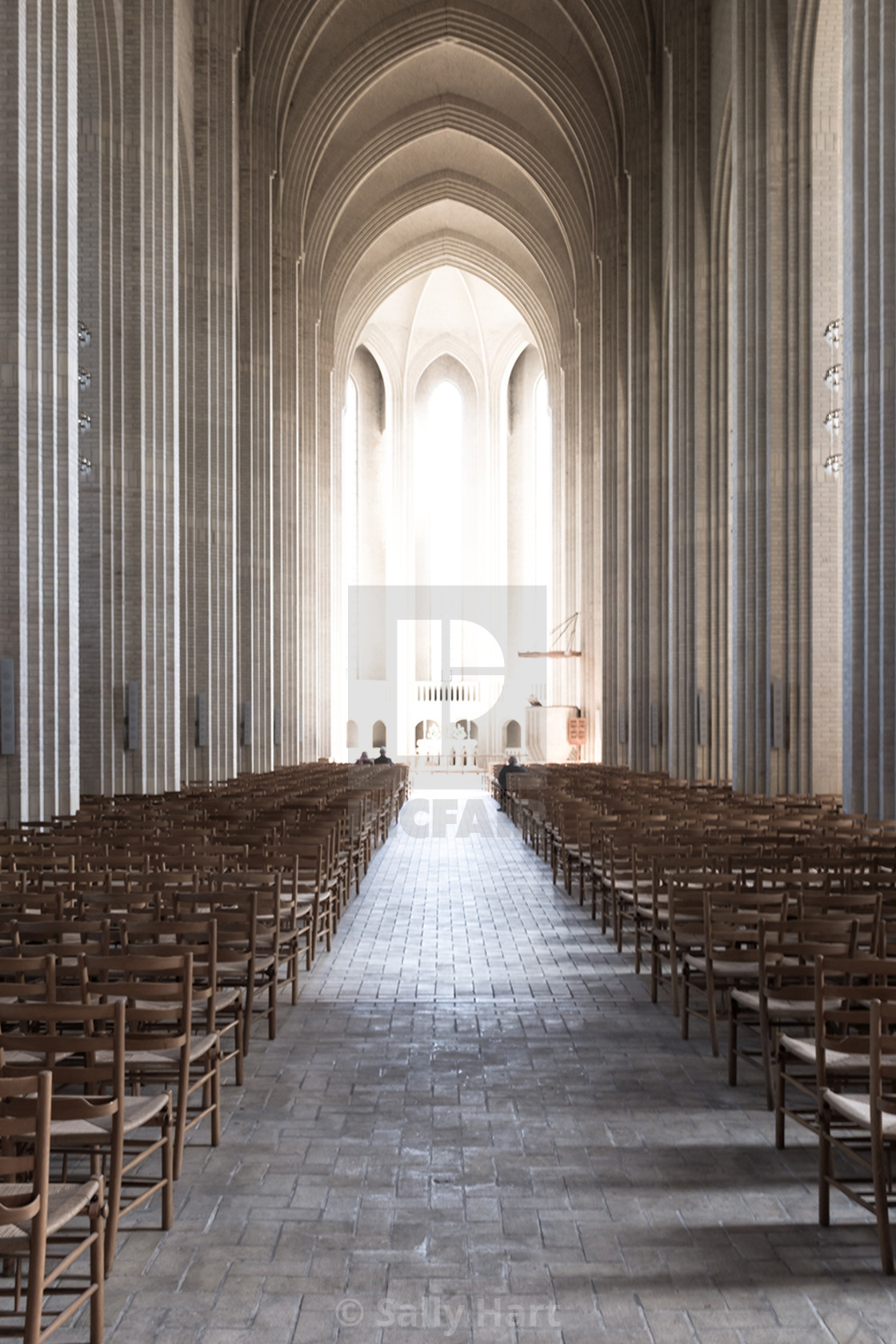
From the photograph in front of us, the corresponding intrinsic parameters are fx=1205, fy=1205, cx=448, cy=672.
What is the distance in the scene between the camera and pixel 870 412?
43.9 feet

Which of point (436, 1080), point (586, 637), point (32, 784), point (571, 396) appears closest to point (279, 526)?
point (586, 637)

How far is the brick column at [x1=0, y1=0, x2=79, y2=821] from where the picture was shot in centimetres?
1248

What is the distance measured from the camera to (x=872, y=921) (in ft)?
20.0

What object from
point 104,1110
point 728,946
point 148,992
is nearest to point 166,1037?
point 148,992

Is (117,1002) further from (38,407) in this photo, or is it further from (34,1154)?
(38,407)

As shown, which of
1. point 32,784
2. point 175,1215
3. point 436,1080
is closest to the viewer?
point 175,1215

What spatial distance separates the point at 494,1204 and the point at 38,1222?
1935 mm

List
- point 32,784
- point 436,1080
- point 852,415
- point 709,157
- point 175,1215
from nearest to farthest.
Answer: point 175,1215, point 436,1080, point 32,784, point 852,415, point 709,157

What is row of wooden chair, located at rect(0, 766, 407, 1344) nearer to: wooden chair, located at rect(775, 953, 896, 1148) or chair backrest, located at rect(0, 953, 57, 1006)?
chair backrest, located at rect(0, 953, 57, 1006)

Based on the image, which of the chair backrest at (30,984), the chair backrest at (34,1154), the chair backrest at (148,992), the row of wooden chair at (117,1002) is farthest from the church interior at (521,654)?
the chair backrest at (34,1154)

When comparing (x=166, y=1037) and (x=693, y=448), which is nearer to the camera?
(x=166, y=1037)

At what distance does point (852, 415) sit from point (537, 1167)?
1110 centimetres

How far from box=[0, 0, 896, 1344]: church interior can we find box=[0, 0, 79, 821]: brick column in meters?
0.05

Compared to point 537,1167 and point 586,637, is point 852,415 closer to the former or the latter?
point 537,1167
